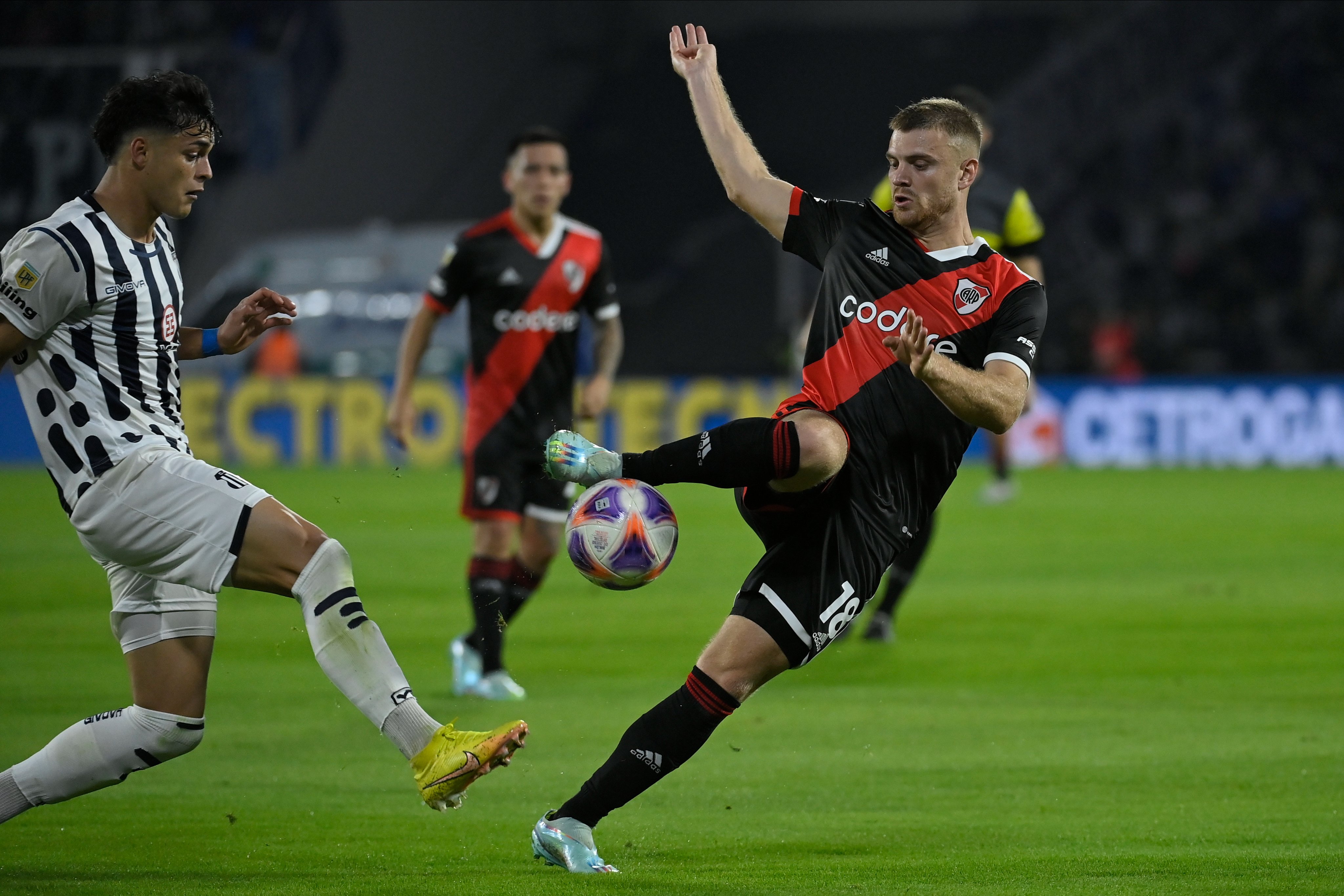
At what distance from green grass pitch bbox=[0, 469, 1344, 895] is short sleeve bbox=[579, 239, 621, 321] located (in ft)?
5.99

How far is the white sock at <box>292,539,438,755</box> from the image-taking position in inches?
165

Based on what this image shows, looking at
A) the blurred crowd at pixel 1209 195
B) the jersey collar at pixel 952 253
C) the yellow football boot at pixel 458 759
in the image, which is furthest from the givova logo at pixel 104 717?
the blurred crowd at pixel 1209 195

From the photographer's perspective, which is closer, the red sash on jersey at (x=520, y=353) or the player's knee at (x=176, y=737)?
the player's knee at (x=176, y=737)

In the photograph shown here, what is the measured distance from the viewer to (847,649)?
369 inches

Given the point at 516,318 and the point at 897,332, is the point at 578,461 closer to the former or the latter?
the point at 897,332

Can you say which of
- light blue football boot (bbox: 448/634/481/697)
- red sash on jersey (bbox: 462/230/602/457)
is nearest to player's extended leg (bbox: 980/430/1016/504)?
red sash on jersey (bbox: 462/230/602/457)

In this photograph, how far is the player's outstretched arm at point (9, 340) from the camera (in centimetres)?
421

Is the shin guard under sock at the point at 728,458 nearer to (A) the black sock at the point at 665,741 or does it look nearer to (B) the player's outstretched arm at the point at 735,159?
(A) the black sock at the point at 665,741

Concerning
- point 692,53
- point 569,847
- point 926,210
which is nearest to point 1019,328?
point 926,210

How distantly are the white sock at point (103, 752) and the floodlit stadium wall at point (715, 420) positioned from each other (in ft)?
60.6

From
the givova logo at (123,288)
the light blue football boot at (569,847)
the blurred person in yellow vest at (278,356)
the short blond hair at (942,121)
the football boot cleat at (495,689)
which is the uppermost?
the short blond hair at (942,121)

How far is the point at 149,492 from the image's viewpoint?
14.1 ft

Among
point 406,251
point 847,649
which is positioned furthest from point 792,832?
point 406,251

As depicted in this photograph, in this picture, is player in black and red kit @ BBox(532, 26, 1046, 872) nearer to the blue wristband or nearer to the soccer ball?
the soccer ball
